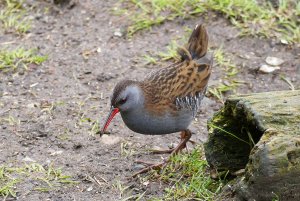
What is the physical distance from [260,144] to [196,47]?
2.10m

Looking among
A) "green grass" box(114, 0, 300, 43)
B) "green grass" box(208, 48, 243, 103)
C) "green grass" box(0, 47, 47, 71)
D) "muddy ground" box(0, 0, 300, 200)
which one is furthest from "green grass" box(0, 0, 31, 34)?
"green grass" box(208, 48, 243, 103)

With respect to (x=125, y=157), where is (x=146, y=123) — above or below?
above

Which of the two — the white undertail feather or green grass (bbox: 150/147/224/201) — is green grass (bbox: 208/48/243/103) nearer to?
the white undertail feather

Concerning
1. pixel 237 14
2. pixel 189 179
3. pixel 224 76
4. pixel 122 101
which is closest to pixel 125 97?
pixel 122 101

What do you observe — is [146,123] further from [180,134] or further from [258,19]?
[258,19]

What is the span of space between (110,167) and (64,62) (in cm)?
209

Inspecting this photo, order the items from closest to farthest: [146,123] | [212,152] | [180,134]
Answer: [212,152]
[146,123]
[180,134]

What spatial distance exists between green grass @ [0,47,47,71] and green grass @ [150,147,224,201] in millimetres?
2404

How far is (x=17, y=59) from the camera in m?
7.45

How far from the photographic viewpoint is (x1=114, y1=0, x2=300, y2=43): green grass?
303 inches

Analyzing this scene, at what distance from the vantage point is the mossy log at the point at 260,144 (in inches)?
170

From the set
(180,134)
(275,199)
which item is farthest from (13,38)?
(275,199)

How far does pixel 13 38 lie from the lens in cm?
786

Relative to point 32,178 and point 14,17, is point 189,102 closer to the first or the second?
point 32,178
